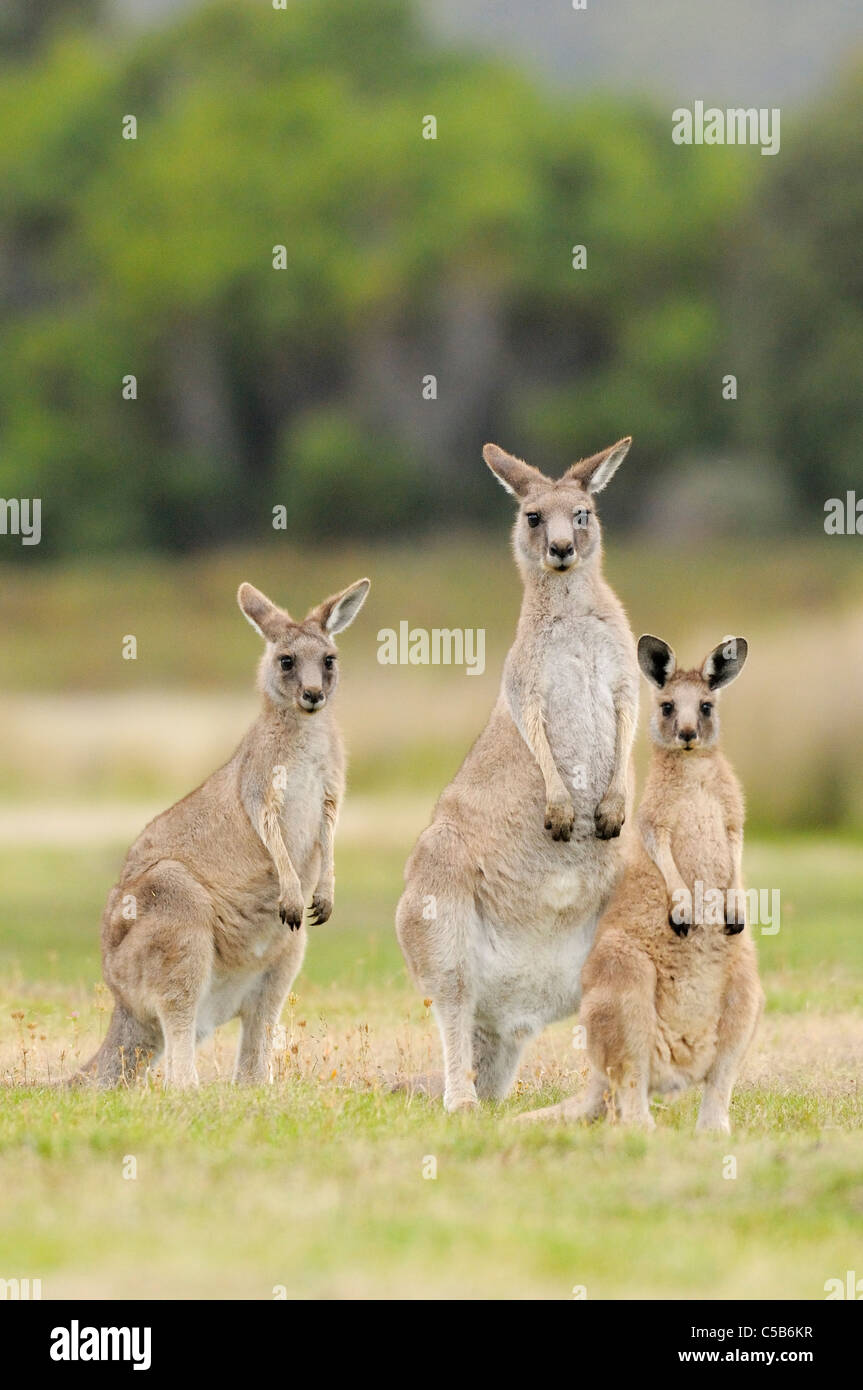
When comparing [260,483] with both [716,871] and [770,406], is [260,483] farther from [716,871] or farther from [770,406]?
[716,871]

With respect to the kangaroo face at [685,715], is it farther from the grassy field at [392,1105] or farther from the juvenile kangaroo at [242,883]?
the juvenile kangaroo at [242,883]

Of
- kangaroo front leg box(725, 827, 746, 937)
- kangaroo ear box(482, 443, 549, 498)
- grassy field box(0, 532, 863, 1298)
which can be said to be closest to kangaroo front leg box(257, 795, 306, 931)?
grassy field box(0, 532, 863, 1298)

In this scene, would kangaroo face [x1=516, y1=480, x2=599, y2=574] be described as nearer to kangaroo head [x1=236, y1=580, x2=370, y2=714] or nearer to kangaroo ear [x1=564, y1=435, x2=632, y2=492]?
kangaroo ear [x1=564, y1=435, x2=632, y2=492]

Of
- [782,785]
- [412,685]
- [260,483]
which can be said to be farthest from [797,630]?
[260,483]

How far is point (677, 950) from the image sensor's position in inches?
253

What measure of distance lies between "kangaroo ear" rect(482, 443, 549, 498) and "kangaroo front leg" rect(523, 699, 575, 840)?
79 centimetres

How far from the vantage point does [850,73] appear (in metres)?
→ 33.7

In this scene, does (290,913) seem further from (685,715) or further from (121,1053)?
(685,715)

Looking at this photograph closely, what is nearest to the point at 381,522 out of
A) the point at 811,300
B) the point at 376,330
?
the point at 376,330

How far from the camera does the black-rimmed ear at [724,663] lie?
22.3ft

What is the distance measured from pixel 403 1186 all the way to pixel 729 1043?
136cm

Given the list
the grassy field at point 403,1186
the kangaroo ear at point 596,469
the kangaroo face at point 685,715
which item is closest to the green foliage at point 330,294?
the kangaroo ear at point 596,469

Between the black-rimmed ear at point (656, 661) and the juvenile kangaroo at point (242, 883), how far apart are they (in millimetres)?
1289
